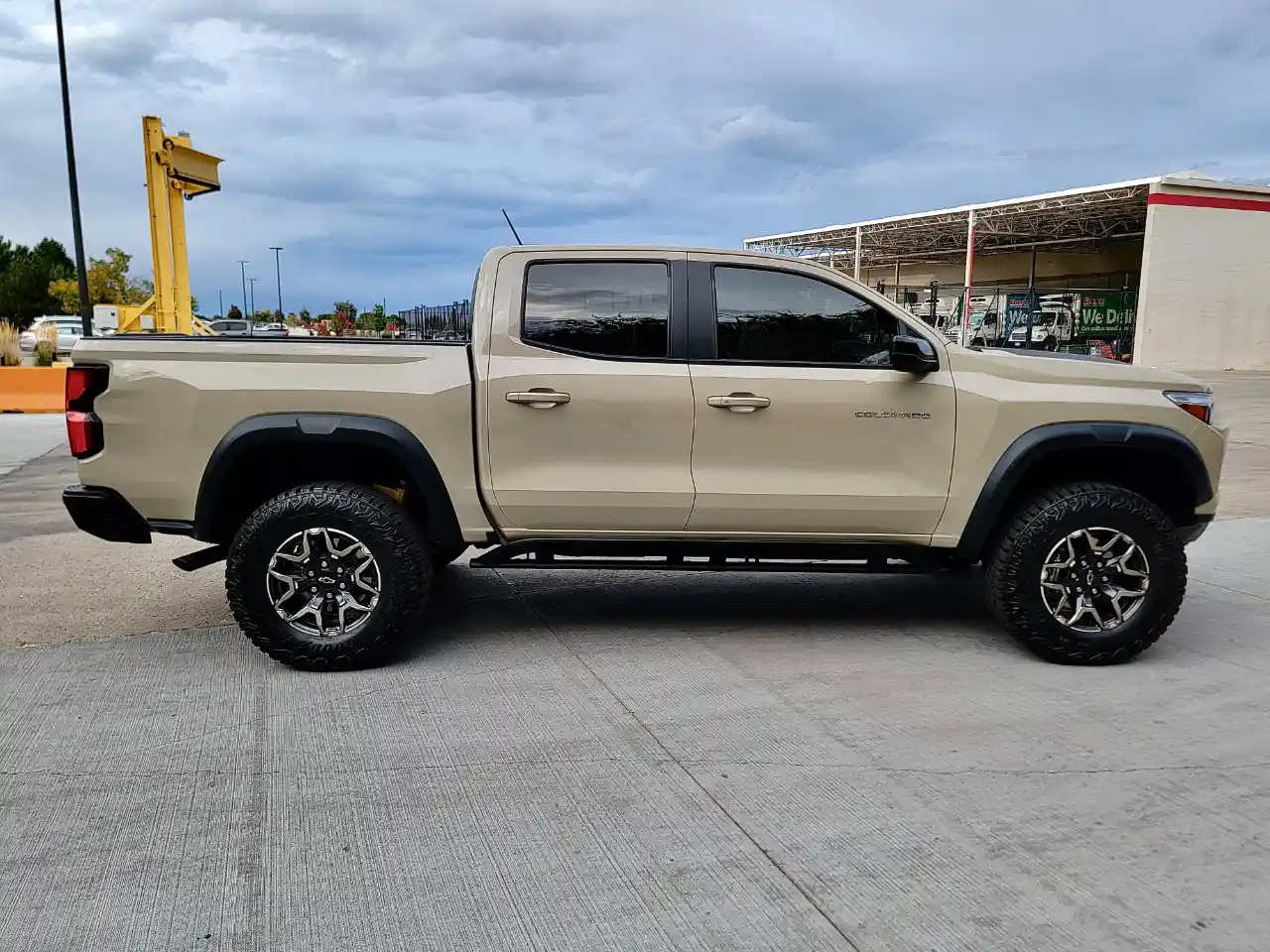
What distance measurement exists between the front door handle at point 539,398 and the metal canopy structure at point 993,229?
36282 millimetres

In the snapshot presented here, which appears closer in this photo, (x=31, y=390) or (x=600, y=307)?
(x=600, y=307)

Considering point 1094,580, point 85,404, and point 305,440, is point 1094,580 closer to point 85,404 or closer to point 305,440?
point 305,440

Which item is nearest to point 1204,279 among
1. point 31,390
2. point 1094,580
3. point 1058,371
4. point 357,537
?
point 31,390

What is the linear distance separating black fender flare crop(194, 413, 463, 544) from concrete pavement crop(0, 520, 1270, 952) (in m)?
0.87

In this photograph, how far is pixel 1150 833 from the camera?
3322mm

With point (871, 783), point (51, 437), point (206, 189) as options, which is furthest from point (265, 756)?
point (206, 189)

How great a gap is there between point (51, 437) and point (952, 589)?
41.0 feet

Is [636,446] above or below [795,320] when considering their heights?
below

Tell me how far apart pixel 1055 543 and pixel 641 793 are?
242 centimetres

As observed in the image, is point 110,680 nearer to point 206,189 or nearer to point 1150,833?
point 1150,833

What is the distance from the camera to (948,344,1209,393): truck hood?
4.91 m

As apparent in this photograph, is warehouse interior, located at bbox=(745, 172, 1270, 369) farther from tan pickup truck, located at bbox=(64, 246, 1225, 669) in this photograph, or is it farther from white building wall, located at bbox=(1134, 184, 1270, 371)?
tan pickup truck, located at bbox=(64, 246, 1225, 669)

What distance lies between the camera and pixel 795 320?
196 inches

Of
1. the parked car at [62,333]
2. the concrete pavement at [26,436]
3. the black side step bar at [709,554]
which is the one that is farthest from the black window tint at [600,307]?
A: the parked car at [62,333]
